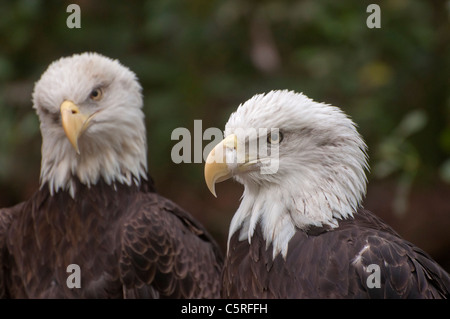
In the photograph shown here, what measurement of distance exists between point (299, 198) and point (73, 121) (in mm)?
1365

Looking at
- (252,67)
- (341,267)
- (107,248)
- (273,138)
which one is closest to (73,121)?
(107,248)

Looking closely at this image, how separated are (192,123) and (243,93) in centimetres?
55

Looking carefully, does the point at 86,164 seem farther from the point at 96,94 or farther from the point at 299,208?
the point at 299,208

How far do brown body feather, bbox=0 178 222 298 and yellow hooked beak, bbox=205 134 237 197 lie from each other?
Result: 90cm

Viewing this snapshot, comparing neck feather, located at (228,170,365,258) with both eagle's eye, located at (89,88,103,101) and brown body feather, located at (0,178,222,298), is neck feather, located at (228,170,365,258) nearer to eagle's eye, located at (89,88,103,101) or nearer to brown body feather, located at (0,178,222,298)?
brown body feather, located at (0,178,222,298)

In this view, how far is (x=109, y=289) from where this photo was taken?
12.2 ft


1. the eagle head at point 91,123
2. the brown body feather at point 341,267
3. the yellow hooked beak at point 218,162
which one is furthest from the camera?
the eagle head at point 91,123

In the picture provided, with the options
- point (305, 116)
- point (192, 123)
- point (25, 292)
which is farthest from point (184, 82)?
point (305, 116)

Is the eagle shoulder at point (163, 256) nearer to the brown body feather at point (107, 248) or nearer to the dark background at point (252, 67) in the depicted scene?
the brown body feather at point (107, 248)

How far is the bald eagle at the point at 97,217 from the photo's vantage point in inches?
147

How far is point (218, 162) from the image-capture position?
2951 millimetres

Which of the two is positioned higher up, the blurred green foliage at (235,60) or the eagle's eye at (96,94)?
the blurred green foliage at (235,60)

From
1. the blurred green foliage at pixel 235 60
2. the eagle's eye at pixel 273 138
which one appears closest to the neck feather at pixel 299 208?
the eagle's eye at pixel 273 138
